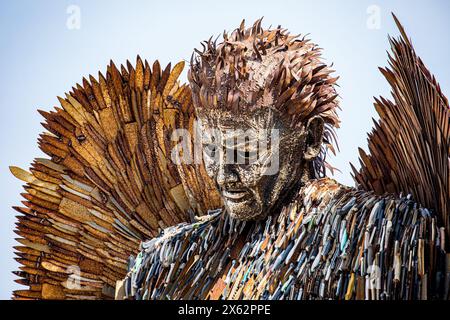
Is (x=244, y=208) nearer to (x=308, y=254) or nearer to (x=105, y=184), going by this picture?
(x=308, y=254)

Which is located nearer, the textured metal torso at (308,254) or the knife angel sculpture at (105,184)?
the textured metal torso at (308,254)

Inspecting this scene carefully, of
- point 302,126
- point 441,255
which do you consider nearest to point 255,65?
point 302,126

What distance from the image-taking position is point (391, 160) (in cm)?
516

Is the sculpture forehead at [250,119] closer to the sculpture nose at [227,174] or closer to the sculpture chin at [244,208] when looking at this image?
the sculpture nose at [227,174]

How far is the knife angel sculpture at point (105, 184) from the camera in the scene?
231 inches

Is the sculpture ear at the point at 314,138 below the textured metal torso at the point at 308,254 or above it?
above

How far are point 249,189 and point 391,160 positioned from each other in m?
0.53

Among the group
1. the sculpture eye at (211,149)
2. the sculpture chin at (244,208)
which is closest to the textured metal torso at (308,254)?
the sculpture chin at (244,208)

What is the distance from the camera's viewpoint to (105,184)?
19.4 feet

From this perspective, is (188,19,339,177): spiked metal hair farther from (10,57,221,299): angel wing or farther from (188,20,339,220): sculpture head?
(10,57,221,299): angel wing

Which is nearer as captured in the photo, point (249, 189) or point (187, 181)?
point (249, 189)

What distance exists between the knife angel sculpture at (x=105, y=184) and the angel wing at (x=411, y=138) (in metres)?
0.90

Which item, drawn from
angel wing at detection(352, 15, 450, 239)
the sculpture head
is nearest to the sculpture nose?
the sculpture head
